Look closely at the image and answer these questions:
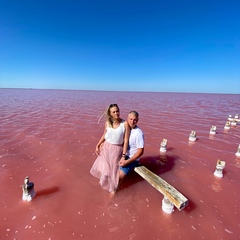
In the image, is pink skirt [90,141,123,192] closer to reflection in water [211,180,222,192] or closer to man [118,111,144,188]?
man [118,111,144,188]

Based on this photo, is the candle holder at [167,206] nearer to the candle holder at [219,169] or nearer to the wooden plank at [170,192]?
the wooden plank at [170,192]

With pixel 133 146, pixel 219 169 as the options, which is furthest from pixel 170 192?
pixel 219 169

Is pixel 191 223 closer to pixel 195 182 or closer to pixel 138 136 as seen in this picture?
pixel 195 182

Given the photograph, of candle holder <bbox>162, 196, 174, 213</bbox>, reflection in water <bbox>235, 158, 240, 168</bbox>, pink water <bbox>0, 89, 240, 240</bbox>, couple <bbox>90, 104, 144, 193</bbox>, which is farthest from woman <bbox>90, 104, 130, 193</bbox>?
reflection in water <bbox>235, 158, 240, 168</bbox>

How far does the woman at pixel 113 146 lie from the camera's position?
12.3 ft

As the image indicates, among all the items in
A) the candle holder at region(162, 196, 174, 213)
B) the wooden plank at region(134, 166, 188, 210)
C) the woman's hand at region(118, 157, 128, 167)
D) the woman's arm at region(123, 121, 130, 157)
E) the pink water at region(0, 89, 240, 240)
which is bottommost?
the pink water at region(0, 89, 240, 240)

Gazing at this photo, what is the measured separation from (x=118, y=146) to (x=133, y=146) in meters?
0.50

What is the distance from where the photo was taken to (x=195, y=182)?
4.78 metres

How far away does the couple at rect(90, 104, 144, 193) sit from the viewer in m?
3.76

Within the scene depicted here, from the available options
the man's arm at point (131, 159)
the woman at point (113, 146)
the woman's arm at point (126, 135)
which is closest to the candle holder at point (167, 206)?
the man's arm at point (131, 159)

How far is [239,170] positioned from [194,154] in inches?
66.0

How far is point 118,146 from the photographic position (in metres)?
3.87

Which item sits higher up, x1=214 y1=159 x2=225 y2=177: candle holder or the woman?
the woman

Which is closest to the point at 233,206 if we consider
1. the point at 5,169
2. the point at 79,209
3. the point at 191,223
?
the point at 191,223
